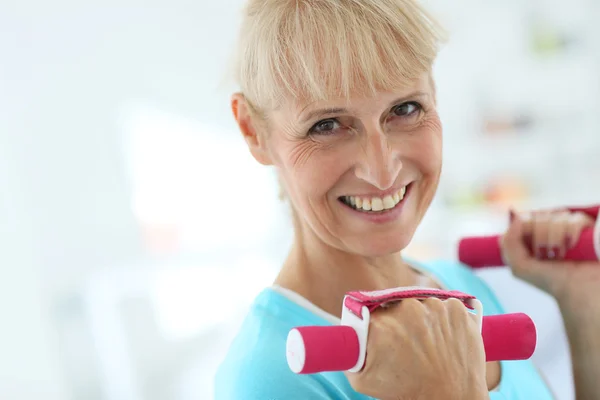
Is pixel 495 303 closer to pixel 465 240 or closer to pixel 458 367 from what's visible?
pixel 465 240

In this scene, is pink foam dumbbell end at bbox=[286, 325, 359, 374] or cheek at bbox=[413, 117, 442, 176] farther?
cheek at bbox=[413, 117, 442, 176]

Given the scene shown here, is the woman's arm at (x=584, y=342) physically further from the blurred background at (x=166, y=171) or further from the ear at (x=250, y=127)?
the blurred background at (x=166, y=171)

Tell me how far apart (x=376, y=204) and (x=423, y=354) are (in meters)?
0.17

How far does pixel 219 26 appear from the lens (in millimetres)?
2480

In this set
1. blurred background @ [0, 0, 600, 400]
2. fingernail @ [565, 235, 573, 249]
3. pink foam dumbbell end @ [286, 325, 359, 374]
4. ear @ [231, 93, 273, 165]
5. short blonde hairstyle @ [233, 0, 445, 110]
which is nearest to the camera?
pink foam dumbbell end @ [286, 325, 359, 374]

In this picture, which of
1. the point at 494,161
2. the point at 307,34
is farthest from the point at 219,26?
the point at 307,34

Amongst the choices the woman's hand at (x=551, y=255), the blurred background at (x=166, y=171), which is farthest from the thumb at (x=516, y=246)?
the blurred background at (x=166, y=171)

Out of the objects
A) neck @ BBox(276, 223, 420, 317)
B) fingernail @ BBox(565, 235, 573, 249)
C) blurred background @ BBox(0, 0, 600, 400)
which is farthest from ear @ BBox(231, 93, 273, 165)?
blurred background @ BBox(0, 0, 600, 400)

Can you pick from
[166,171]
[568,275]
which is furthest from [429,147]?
[166,171]

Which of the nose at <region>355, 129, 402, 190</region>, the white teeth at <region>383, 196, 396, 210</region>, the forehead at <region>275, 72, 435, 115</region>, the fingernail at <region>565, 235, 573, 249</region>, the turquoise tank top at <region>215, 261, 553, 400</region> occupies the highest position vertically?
the forehead at <region>275, 72, 435, 115</region>

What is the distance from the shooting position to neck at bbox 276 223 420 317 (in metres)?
0.70

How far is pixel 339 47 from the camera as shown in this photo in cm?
57

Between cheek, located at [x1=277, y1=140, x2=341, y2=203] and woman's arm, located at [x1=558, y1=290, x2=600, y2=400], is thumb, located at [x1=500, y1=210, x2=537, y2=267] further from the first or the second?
cheek, located at [x1=277, y1=140, x2=341, y2=203]

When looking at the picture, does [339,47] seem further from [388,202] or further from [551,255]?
[551,255]
